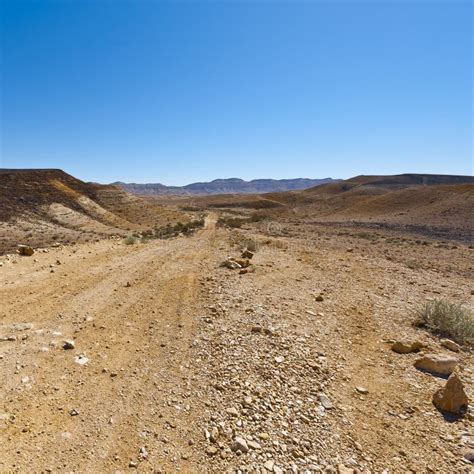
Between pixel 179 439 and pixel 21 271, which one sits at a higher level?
pixel 21 271

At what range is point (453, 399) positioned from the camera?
176 inches

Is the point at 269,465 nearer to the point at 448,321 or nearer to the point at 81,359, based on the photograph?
the point at 81,359

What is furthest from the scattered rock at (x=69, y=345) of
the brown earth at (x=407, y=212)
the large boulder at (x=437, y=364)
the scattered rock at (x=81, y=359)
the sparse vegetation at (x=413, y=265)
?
the brown earth at (x=407, y=212)

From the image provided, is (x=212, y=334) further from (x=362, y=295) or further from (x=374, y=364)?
(x=362, y=295)

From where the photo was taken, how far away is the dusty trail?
3.73 metres

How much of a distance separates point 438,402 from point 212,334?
381 cm

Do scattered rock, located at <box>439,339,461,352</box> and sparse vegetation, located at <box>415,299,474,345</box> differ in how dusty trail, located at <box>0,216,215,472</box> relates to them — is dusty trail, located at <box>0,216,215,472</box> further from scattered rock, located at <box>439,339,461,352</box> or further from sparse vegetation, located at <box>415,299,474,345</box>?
sparse vegetation, located at <box>415,299,474,345</box>

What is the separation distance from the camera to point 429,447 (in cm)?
388

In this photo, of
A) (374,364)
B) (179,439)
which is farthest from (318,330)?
(179,439)

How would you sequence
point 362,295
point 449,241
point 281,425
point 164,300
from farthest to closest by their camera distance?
point 449,241, point 362,295, point 164,300, point 281,425

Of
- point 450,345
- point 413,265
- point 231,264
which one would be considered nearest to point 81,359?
point 231,264

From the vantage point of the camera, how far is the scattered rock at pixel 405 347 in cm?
607

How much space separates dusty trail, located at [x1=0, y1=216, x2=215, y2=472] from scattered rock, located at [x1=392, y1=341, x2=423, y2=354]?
12.7 feet

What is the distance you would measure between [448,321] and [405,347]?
5.39 feet
